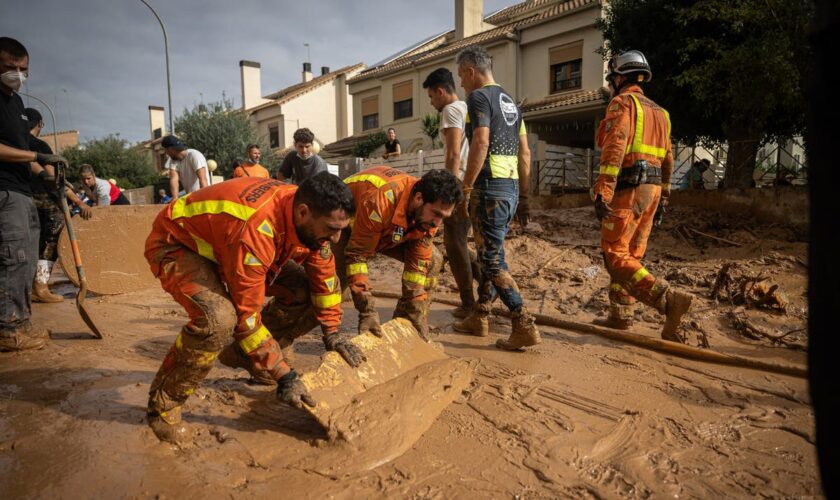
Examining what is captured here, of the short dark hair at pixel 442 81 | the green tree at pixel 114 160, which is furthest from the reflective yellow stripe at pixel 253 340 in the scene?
the green tree at pixel 114 160

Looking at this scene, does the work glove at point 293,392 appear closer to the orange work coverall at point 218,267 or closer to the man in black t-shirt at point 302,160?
the orange work coverall at point 218,267

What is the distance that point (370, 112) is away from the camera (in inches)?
872

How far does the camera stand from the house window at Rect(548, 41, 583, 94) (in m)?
14.9

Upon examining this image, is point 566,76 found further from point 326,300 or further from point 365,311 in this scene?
point 326,300

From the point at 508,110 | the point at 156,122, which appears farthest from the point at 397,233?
the point at 156,122

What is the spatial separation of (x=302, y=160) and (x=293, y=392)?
451 cm

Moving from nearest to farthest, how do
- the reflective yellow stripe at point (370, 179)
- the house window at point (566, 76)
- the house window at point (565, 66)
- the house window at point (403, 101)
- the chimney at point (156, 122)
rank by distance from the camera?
1. the reflective yellow stripe at point (370, 179)
2. the house window at point (565, 66)
3. the house window at point (566, 76)
4. the house window at point (403, 101)
5. the chimney at point (156, 122)

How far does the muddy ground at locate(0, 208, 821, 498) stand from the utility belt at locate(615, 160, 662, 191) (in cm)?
122

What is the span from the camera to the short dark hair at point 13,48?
3.31 metres

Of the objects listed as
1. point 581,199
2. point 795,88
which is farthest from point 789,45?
point 581,199

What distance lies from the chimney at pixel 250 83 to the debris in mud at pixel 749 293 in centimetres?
3042

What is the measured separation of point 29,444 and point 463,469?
78.6 inches

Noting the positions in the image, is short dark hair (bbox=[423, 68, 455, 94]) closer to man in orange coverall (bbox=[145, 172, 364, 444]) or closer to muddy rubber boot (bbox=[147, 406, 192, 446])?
man in orange coverall (bbox=[145, 172, 364, 444])

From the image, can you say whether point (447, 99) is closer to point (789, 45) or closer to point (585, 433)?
point (585, 433)
